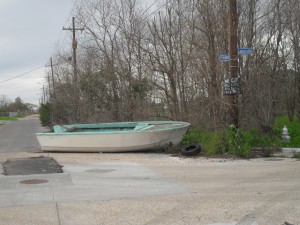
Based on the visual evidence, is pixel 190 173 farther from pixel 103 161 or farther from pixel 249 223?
pixel 249 223

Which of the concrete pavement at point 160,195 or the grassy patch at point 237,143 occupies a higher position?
the grassy patch at point 237,143

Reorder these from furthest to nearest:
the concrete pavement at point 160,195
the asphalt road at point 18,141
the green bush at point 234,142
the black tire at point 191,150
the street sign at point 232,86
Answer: the asphalt road at point 18,141 < the street sign at point 232,86 < the black tire at point 191,150 < the green bush at point 234,142 < the concrete pavement at point 160,195

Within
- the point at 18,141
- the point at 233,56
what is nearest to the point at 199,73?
the point at 233,56

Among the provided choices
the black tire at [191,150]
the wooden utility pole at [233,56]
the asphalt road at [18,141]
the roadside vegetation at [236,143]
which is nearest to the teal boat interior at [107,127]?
the asphalt road at [18,141]

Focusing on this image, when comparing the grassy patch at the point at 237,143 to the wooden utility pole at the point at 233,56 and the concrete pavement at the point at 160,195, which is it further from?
the concrete pavement at the point at 160,195

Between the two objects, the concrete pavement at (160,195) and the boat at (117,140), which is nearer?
the concrete pavement at (160,195)

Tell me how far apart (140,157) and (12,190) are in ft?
20.1

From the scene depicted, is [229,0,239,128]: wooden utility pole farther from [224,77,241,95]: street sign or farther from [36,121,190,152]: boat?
[36,121,190,152]: boat

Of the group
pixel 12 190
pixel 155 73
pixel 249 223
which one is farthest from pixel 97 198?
pixel 155 73

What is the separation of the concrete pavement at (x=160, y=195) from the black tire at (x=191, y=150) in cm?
160

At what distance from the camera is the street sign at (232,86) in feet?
47.1

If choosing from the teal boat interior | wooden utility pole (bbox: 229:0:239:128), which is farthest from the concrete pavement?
the teal boat interior

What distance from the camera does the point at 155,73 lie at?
2175 cm

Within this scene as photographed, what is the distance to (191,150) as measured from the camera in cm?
1417
